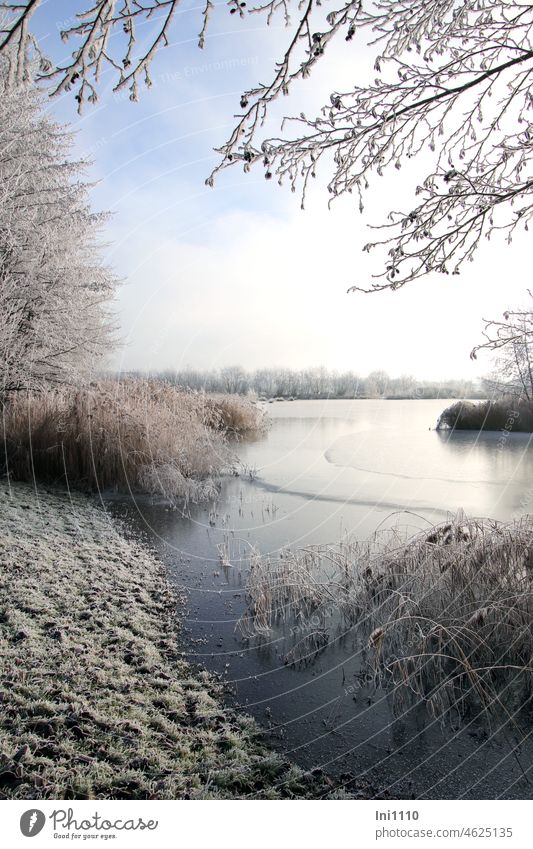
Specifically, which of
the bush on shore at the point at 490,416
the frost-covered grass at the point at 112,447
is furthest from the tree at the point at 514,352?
the frost-covered grass at the point at 112,447

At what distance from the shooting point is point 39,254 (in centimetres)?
1027

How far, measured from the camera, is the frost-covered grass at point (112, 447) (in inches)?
291

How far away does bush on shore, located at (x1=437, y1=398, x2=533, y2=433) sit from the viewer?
7594mm

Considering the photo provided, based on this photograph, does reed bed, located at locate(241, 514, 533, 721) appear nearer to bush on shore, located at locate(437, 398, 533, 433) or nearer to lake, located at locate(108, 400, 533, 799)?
lake, located at locate(108, 400, 533, 799)

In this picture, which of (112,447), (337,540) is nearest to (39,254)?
(112,447)

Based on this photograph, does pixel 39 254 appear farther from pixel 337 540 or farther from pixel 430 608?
pixel 430 608

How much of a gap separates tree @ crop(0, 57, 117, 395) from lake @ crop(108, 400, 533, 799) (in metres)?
5.03

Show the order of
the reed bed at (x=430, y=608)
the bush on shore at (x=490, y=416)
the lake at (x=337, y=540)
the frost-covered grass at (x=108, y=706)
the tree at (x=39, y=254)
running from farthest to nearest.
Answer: the tree at (x=39, y=254) < the bush on shore at (x=490, y=416) < the reed bed at (x=430, y=608) < the lake at (x=337, y=540) < the frost-covered grass at (x=108, y=706)

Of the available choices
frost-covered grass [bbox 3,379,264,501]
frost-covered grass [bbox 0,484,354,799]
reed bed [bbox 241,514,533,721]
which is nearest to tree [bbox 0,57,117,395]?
frost-covered grass [bbox 3,379,264,501]

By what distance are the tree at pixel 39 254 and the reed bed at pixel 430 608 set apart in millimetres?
8199

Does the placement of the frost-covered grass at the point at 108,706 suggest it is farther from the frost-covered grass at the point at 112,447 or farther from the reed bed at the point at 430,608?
the frost-covered grass at the point at 112,447

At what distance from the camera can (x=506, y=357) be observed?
452 cm

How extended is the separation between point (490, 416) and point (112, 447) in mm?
6364
